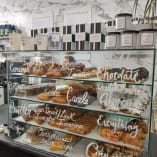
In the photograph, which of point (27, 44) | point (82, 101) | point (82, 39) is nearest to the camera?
point (82, 101)

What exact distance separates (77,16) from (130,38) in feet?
8.33

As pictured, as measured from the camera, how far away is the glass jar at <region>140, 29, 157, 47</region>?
46.8 inches

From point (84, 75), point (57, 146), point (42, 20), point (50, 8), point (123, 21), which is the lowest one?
point (57, 146)

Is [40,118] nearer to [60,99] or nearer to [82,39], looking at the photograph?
[60,99]

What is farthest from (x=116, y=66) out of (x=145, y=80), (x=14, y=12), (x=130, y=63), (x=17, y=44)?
(x=14, y=12)

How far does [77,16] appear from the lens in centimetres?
359

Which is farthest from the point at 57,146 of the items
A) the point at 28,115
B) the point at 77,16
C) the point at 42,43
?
the point at 77,16

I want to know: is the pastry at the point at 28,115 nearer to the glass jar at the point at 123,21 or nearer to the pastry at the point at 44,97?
the pastry at the point at 44,97

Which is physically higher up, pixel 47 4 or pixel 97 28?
pixel 47 4

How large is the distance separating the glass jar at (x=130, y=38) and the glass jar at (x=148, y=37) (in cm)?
4

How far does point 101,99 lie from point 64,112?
0.32m

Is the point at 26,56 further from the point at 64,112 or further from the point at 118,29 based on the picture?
the point at 118,29

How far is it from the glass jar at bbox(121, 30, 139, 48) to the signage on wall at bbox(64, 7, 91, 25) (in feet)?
7.65

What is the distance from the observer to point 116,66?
4.31 feet
